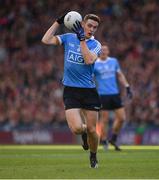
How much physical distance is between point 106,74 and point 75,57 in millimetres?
6286

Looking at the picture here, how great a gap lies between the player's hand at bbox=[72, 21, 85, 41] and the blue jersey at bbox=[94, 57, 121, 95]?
6.48 meters

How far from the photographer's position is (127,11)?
2948 cm

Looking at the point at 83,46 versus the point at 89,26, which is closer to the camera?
the point at 83,46

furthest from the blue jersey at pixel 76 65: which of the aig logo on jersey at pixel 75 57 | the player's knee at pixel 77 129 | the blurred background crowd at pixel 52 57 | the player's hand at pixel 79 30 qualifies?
the blurred background crowd at pixel 52 57

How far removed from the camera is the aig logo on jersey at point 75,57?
12.4 meters

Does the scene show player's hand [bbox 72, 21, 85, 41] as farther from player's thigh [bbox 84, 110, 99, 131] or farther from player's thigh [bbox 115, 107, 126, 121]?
player's thigh [bbox 115, 107, 126, 121]

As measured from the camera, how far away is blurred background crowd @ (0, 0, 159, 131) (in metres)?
26.1

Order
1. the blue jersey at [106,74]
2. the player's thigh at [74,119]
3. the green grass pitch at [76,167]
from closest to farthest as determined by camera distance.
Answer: the green grass pitch at [76,167] → the player's thigh at [74,119] → the blue jersey at [106,74]

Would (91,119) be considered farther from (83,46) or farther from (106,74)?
(106,74)

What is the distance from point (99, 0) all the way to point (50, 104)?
17.8 feet

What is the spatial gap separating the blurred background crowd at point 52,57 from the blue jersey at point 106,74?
21.0ft

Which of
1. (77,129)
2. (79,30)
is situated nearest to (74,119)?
(77,129)

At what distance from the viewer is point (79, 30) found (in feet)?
39.4

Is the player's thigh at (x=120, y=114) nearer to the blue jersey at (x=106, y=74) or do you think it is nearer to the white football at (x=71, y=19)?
the blue jersey at (x=106, y=74)
